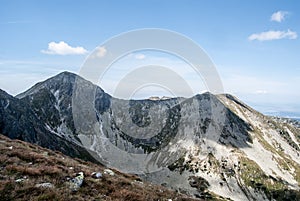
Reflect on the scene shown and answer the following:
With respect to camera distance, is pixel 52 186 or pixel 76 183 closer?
pixel 52 186

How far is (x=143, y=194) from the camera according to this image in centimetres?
1753

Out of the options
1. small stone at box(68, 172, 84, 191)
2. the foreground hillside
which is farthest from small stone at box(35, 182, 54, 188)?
small stone at box(68, 172, 84, 191)

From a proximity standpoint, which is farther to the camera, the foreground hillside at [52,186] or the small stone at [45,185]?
the small stone at [45,185]

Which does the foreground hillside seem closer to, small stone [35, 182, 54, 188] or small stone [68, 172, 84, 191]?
small stone [35, 182, 54, 188]

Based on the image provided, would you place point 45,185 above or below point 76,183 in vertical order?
above

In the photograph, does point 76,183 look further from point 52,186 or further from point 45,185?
point 45,185

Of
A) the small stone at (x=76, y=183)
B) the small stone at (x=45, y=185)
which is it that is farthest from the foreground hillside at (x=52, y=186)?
the small stone at (x=76, y=183)

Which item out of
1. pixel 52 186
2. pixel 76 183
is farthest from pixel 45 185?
pixel 76 183

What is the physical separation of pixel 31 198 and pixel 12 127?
107049 millimetres

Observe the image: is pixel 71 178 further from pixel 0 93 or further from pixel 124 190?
pixel 0 93

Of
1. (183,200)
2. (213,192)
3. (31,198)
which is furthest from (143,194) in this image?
(213,192)

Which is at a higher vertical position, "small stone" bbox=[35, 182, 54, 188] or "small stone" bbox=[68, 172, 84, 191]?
"small stone" bbox=[35, 182, 54, 188]

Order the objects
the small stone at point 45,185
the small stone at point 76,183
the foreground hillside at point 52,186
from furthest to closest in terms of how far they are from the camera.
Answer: the small stone at point 76,183
the small stone at point 45,185
the foreground hillside at point 52,186

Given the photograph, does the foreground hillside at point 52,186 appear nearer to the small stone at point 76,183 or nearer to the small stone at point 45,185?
the small stone at point 45,185
